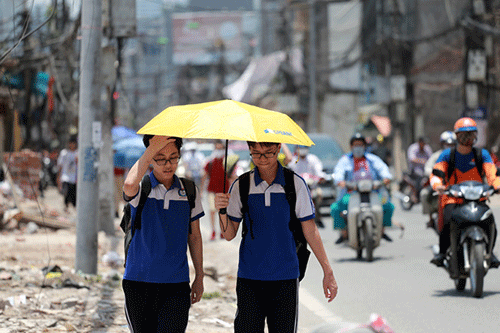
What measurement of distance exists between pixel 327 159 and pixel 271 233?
1542 cm

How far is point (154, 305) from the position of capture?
421cm

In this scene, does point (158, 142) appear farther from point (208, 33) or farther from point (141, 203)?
point (208, 33)

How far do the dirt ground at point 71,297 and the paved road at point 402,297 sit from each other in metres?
0.93

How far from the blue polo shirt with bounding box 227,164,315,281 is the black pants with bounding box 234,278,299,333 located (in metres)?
0.05

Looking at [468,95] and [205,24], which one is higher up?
[205,24]

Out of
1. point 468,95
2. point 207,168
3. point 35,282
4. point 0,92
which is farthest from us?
point 0,92

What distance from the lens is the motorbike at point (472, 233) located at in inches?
302

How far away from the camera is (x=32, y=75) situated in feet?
87.9

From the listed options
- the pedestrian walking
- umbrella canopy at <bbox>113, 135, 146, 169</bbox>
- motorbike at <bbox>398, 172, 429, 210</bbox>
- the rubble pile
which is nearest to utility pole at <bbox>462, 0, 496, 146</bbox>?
motorbike at <bbox>398, 172, 429, 210</bbox>

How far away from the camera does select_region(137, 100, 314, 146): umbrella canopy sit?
13.1 ft

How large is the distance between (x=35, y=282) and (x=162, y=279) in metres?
4.51

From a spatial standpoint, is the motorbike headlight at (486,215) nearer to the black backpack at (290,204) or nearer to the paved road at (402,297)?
the paved road at (402,297)

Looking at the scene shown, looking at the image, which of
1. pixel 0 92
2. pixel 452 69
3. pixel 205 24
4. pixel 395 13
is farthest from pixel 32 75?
pixel 205 24

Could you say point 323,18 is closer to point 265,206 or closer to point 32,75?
point 32,75
